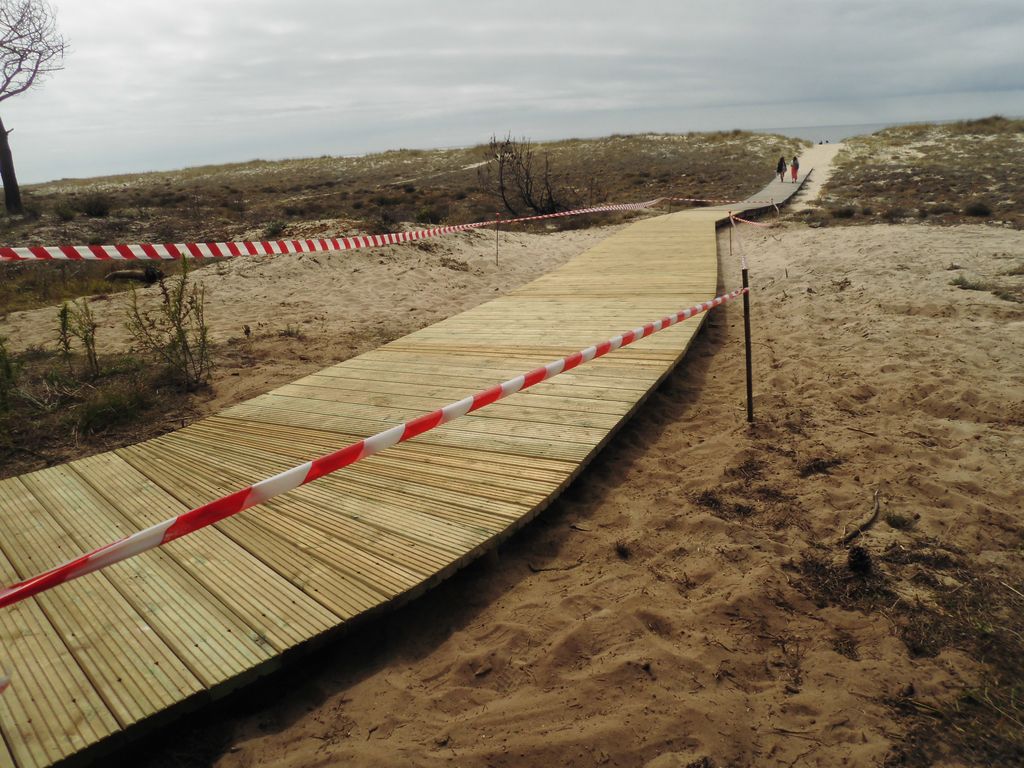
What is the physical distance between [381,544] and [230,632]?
0.83 metres

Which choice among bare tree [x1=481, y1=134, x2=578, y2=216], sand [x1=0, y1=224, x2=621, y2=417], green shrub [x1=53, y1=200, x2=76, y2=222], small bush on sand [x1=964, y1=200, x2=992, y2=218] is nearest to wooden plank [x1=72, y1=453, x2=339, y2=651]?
sand [x1=0, y1=224, x2=621, y2=417]

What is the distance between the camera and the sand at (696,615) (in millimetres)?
2365

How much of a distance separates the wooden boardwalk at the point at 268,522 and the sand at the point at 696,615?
23cm

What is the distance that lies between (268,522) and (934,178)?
26820 millimetres

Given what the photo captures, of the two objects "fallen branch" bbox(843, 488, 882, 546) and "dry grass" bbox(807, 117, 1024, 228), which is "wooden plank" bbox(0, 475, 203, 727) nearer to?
"fallen branch" bbox(843, 488, 882, 546)

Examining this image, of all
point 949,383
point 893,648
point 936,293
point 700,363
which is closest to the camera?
point 893,648

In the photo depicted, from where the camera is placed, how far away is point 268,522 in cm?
358

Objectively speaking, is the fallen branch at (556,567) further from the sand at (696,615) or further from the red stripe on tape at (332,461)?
the red stripe on tape at (332,461)

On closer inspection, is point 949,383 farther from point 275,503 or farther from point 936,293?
point 275,503

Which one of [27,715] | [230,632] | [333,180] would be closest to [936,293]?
[230,632]

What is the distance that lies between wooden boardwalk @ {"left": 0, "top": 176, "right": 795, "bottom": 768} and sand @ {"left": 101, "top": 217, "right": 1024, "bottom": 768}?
235 millimetres

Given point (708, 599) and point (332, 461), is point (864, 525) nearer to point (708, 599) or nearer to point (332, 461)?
point (708, 599)

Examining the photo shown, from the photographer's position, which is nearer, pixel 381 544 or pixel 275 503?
pixel 381 544

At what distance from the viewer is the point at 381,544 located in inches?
131
